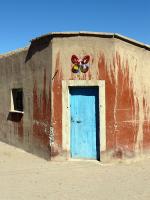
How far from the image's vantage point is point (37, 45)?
11094 millimetres

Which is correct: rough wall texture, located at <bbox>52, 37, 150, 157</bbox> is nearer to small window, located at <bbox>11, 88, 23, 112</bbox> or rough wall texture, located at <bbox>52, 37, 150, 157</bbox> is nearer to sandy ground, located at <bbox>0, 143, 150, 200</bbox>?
sandy ground, located at <bbox>0, 143, 150, 200</bbox>

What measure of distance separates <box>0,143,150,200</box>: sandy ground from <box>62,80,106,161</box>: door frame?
558 mm

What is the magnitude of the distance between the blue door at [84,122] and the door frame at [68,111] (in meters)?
0.14

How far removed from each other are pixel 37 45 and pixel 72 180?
185 inches

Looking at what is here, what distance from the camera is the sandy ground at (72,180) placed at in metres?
7.02

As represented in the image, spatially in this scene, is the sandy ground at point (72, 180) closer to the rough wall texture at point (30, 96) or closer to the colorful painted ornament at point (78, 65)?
the rough wall texture at point (30, 96)

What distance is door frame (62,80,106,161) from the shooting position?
10050 millimetres

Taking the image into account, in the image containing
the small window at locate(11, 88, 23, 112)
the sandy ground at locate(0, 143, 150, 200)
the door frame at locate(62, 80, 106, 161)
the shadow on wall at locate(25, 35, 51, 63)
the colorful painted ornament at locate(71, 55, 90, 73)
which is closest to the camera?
the sandy ground at locate(0, 143, 150, 200)

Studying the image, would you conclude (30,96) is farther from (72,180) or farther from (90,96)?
(72,180)

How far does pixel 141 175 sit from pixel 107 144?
5.34ft

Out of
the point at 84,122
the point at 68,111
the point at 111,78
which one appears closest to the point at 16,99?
the point at 68,111

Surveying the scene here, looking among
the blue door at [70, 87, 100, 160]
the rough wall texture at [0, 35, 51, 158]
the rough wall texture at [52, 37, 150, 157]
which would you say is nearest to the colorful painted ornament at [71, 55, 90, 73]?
the rough wall texture at [52, 37, 150, 157]

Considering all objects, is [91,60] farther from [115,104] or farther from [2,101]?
[2,101]

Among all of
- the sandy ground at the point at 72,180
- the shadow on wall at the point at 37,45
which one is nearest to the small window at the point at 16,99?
the shadow on wall at the point at 37,45
